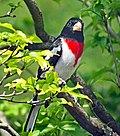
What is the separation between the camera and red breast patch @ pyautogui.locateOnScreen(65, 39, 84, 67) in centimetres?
315

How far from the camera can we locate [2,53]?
2193 millimetres

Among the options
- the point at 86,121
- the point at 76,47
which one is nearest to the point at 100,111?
the point at 86,121

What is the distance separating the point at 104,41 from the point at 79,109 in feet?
2.38

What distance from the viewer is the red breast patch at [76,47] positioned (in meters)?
3.15

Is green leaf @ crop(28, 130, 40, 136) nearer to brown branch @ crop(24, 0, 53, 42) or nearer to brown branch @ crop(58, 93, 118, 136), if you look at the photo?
brown branch @ crop(58, 93, 118, 136)

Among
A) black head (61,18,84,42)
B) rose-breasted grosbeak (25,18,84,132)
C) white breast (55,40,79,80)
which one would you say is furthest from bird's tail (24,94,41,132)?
black head (61,18,84,42)

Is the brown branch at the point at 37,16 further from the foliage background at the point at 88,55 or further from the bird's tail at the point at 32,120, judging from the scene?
the bird's tail at the point at 32,120

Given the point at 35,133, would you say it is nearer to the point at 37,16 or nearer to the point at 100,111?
the point at 100,111

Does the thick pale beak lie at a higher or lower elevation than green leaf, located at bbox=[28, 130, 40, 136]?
higher

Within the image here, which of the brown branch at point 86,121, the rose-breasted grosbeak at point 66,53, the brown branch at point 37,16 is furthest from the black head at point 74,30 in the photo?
the brown branch at point 86,121

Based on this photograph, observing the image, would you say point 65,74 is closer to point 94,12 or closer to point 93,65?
point 94,12

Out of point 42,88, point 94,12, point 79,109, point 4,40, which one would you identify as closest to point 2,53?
point 4,40

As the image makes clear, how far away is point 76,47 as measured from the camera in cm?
320

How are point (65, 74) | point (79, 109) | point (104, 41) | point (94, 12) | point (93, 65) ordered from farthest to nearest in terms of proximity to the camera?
point (93, 65) < point (104, 41) < point (65, 74) < point (94, 12) < point (79, 109)
